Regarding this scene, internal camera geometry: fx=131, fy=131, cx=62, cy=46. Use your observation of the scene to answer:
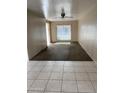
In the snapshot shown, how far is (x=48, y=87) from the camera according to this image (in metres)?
2.66

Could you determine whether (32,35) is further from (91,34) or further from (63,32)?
(63,32)

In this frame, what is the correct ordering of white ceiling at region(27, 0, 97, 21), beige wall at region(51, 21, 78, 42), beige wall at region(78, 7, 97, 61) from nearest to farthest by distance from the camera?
white ceiling at region(27, 0, 97, 21) → beige wall at region(78, 7, 97, 61) → beige wall at region(51, 21, 78, 42)

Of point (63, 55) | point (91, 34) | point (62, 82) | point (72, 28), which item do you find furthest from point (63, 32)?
point (62, 82)

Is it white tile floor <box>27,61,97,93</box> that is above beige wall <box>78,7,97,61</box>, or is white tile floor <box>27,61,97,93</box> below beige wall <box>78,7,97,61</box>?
below

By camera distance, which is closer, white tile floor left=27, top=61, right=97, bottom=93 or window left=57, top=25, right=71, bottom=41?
white tile floor left=27, top=61, right=97, bottom=93

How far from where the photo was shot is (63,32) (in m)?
13.6

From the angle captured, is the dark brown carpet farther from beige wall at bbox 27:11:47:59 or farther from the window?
the window

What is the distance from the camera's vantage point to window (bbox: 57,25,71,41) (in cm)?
1352

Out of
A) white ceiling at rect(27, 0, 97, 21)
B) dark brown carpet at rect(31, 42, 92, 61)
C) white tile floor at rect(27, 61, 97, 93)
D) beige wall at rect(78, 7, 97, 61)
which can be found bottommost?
white tile floor at rect(27, 61, 97, 93)

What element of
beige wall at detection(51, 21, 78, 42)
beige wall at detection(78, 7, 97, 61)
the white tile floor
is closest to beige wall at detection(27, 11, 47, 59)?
the white tile floor

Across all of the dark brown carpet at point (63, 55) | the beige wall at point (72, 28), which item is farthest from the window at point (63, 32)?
→ the dark brown carpet at point (63, 55)
